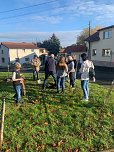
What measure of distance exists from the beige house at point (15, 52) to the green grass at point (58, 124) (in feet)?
193

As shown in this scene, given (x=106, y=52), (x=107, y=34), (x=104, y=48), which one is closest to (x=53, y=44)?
(x=104, y=48)

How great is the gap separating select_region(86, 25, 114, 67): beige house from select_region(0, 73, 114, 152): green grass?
79.4 feet

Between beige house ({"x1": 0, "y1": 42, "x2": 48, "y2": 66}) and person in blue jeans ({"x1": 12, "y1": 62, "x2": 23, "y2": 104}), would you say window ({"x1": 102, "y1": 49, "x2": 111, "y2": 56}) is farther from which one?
beige house ({"x1": 0, "y1": 42, "x2": 48, "y2": 66})

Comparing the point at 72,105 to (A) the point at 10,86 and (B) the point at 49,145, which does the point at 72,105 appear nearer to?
(B) the point at 49,145

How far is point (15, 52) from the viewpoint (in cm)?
6781

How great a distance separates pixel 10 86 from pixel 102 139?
5802mm

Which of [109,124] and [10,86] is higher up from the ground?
[10,86]

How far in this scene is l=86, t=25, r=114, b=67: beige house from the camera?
34.5 m

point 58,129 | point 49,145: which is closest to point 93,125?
point 58,129

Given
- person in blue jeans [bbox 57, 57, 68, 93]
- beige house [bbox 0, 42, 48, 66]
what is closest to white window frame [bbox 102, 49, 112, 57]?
person in blue jeans [bbox 57, 57, 68, 93]

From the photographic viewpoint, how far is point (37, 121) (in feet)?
25.2

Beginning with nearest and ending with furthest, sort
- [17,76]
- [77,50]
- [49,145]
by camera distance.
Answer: [49,145] < [17,76] < [77,50]

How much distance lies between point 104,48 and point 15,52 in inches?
1435

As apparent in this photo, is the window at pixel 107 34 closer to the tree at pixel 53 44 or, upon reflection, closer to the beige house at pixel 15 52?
→ the tree at pixel 53 44
